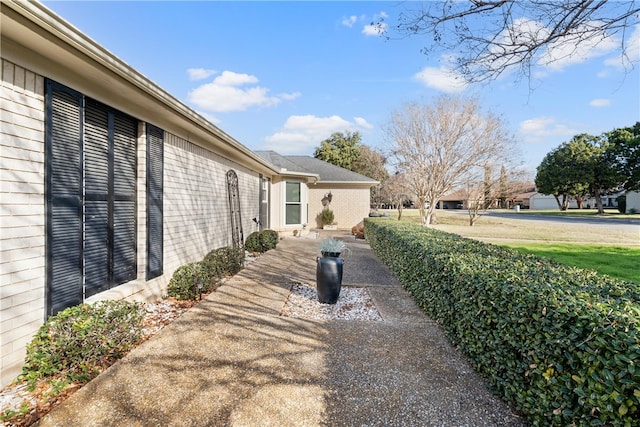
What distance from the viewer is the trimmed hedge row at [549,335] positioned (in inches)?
61.1

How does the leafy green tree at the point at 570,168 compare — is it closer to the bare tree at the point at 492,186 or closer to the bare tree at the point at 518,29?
the bare tree at the point at 492,186

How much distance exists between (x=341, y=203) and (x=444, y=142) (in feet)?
22.9

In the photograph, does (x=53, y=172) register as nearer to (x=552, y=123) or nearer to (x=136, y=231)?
(x=136, y=231)

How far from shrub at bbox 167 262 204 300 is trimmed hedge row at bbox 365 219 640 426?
150 inches

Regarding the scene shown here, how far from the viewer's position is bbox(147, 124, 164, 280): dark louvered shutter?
4.61 m

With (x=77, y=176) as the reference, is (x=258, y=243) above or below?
below

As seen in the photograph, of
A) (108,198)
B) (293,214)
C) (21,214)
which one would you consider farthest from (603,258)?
(21,214)

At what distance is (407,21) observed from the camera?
391 centimetres

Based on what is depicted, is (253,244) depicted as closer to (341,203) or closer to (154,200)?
(154,200)

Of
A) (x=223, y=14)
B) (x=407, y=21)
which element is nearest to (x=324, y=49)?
(x=223, y=14)

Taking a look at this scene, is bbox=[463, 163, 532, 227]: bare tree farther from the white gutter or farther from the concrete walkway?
the white gutter

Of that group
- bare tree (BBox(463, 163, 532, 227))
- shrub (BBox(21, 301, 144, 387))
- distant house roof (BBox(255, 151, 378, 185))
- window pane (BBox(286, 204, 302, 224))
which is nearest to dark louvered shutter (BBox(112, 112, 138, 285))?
shrub (BBox(21, 301, 144, 387))

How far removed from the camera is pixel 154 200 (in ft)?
15.6

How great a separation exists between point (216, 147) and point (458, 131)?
14.7 meters
